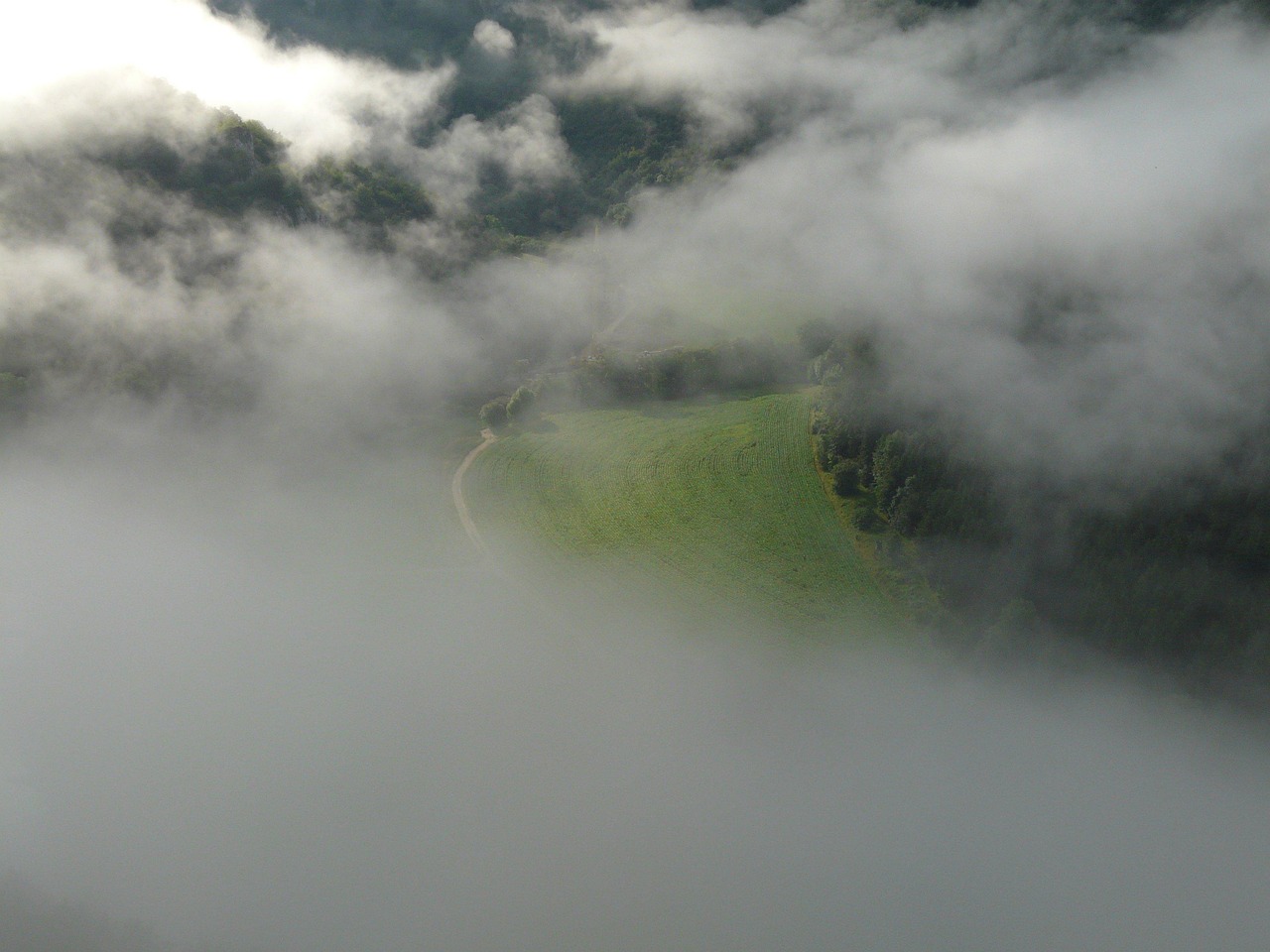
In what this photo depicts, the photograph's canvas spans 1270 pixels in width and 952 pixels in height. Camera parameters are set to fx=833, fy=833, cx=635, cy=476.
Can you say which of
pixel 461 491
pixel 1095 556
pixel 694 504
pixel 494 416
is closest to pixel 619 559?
pixel 694 504

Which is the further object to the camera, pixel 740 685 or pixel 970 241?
pixel 970 241

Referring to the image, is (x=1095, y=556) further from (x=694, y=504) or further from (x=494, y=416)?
(x=494, y=416)

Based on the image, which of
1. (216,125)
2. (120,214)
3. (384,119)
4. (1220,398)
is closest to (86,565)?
(120,214)

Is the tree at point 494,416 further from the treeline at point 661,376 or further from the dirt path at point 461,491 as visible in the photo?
the treeline at point 661,376

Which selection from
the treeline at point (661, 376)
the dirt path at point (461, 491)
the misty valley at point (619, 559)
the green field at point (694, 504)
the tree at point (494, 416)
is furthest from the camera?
the treeline at point (661, 376)

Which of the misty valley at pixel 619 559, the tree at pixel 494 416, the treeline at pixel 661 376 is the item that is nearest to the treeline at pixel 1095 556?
the misty valley at pixel 619 559

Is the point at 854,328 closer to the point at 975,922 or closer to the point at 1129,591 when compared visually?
the point at 1129,591
